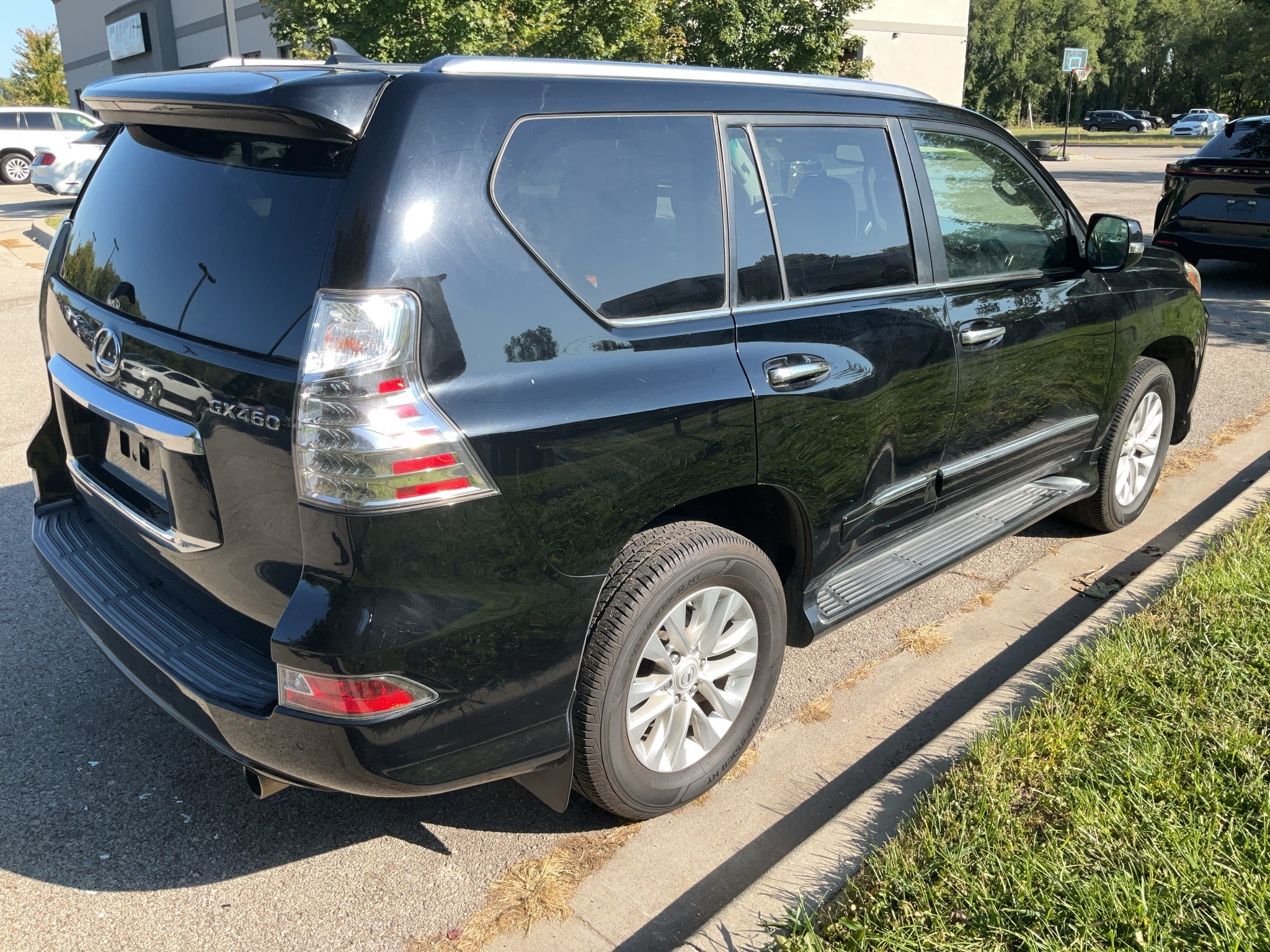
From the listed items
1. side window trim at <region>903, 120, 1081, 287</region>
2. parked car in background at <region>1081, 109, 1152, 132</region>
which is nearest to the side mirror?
side window trim at <region>903, 120, 1081, 287</region>

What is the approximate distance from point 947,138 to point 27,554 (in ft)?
13.3

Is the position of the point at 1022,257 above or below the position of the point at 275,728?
above

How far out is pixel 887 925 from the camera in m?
2.27

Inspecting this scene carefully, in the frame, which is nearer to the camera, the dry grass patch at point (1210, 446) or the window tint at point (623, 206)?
the window tint at point (623, 206)

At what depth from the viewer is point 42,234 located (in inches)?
596

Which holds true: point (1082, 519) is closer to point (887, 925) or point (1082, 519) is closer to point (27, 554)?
point (887, 925)

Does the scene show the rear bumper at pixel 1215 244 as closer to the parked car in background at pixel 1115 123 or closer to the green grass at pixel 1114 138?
the green grass at pixel 1114 138

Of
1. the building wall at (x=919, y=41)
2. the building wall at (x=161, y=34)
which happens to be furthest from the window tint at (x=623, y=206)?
the building wall at (x=919, y=41)

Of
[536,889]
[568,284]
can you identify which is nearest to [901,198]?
[568,284]

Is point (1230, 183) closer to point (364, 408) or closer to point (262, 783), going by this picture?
point (364, 408)

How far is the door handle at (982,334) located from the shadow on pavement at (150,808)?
1920 mm

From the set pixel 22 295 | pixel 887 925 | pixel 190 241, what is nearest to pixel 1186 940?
pixel 887 925

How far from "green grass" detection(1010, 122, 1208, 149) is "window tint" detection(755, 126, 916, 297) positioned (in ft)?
139

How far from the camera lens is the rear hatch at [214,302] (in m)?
2.17
